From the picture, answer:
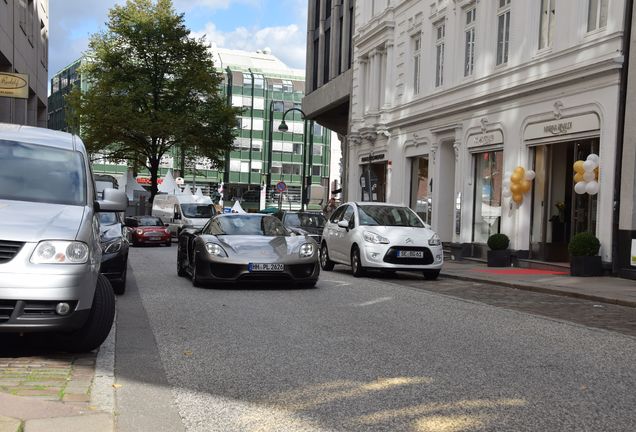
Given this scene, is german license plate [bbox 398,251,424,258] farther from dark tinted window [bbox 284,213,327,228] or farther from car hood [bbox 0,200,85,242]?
car hood [bbox 0,200,85,242]

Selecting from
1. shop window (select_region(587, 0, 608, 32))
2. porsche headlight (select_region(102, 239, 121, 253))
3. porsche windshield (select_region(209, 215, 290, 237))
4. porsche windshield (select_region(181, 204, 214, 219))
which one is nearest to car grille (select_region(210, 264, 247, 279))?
porsche windshield (select_region(209, 215, 290, 237))

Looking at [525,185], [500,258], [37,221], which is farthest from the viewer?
[500,258]

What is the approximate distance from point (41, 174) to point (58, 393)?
2569 millimetres

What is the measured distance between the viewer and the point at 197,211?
37312 mm

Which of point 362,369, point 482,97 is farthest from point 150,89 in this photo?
point 362,369

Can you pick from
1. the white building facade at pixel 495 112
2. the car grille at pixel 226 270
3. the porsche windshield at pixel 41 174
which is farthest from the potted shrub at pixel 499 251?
the porsche windshield at pixel 41 174

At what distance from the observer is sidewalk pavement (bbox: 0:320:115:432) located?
3.96 m

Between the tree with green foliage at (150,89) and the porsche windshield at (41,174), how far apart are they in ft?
121

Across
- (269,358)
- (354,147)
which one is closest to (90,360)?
(269,358)

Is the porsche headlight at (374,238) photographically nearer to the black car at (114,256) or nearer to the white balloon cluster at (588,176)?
the white balloon cluster at (588,176)

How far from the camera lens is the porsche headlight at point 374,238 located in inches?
602

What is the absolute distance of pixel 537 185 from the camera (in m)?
19.8

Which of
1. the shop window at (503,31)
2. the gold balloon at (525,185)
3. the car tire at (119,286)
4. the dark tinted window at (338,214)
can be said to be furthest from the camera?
the shop window at (503,31)

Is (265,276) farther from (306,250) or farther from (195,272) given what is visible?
(195,272)
